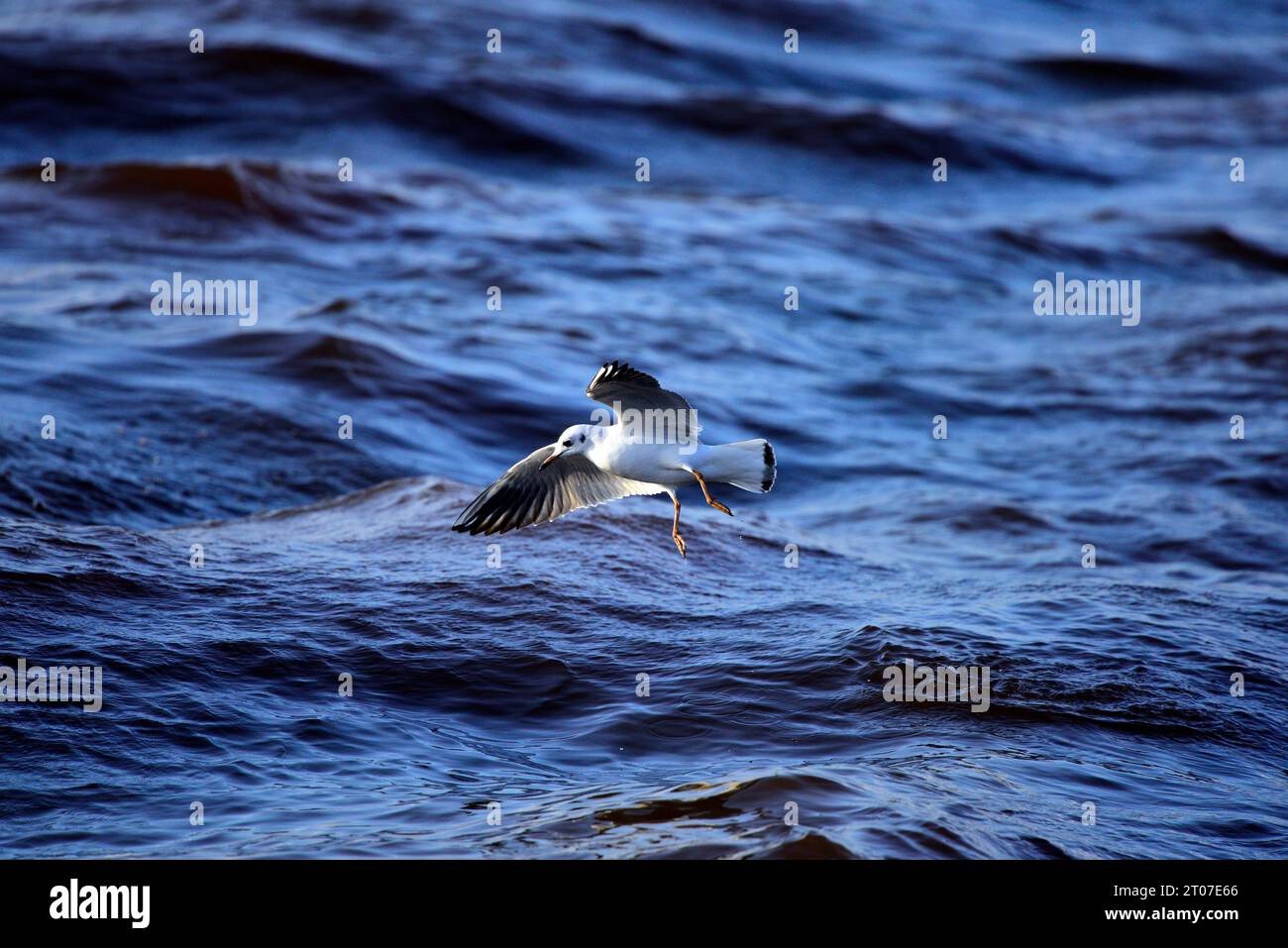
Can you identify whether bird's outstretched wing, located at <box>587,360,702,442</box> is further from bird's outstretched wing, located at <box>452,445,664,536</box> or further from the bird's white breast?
bird's outstretched wing, located at <box>452,445,664,536</box>

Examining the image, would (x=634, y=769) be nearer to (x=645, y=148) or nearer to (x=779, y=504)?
(x=779, y=504)

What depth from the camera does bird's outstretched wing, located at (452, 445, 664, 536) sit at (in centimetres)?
615

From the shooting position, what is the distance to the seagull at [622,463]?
543cm

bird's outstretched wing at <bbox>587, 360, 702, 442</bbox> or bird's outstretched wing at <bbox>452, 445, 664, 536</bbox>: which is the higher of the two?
bird's outstretched wing at <bbox>587, 360, 702, 442</bbox>

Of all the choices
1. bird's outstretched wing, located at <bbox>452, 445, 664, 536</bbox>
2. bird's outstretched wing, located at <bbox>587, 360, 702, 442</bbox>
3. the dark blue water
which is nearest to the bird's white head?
bird's outstretched wing, located at <bbox>452, 445, 664, 536</bbox>

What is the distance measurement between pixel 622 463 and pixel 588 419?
203 inches

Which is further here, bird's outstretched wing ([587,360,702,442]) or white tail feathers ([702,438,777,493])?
white tail feathers ([702,438,777,493])

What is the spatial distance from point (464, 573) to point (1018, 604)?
286cm

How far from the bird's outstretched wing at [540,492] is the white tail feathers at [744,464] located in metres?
0.48

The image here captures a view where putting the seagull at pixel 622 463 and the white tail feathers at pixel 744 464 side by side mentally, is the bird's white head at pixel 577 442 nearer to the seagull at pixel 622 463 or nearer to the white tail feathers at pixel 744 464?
the seagull at pixel 622 463

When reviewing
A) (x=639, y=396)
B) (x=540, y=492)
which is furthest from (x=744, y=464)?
(x=540, y=492)

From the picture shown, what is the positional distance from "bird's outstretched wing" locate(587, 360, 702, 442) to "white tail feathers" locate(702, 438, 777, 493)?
13 cm
